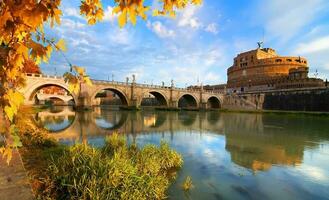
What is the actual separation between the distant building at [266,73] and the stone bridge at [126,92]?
44.3 feet

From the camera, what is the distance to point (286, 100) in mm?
57125

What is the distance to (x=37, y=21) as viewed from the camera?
1.83m

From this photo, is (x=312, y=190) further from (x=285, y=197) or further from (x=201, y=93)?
(x=201, y=93)

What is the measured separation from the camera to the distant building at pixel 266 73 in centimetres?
6944

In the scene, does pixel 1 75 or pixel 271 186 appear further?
pixel 271 186

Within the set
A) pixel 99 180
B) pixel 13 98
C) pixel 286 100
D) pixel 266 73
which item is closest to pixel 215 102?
pixel 266 73

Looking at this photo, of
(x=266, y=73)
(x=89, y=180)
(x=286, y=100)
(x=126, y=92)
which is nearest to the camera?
(x=89, y=180)

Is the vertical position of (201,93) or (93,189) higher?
(201,93)

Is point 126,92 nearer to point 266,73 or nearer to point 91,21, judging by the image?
point 266,73

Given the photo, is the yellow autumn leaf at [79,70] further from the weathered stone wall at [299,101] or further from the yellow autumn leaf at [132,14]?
the weathered stone wall at [299,101]

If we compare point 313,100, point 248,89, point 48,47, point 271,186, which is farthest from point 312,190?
point 248,89

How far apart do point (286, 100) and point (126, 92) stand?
36.9 m

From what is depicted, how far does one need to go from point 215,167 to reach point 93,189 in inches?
261

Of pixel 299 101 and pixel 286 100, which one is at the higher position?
pixel 286 100
